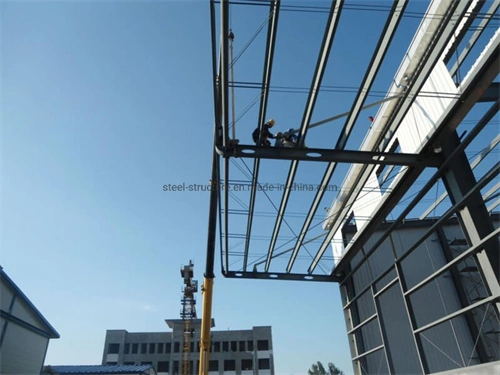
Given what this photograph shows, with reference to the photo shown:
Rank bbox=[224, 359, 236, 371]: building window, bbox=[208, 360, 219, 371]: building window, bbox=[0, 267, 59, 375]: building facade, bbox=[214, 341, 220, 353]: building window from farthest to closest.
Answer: bbox=[214, 341, 220, 353]: building window
bbox=[224, 359, 236, 371]: building window
bbox=[208, 360, 219, 371]: building window
bbox=[0, 267, 59, 375]: building facade

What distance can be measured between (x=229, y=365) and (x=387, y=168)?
1976 inches

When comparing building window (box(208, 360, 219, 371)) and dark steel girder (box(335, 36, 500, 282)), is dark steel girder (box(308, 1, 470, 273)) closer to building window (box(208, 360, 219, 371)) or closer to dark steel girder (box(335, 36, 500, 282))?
dark steel girder (box(335, 36, 500, 282))

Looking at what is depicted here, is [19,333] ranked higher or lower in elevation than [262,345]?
lower

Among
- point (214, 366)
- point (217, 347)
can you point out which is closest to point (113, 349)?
point (214, 366)

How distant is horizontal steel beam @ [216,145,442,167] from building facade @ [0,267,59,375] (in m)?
13.0

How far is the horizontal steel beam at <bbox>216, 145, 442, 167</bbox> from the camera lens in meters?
8.78

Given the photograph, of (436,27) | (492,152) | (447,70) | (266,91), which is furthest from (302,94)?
(492,152)

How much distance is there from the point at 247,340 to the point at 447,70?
2127 inches

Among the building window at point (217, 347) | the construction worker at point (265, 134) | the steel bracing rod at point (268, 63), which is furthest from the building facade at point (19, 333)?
the building window at point (217, 347)

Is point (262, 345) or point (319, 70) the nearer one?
point (319, 70)

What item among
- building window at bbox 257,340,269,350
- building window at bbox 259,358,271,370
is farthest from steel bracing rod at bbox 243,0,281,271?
building window at bbox 259,358,271,370

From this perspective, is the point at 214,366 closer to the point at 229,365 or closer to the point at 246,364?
the point at 229,365

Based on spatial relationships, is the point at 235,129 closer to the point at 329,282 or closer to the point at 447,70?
the point at 447,70

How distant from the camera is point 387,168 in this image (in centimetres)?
1155
